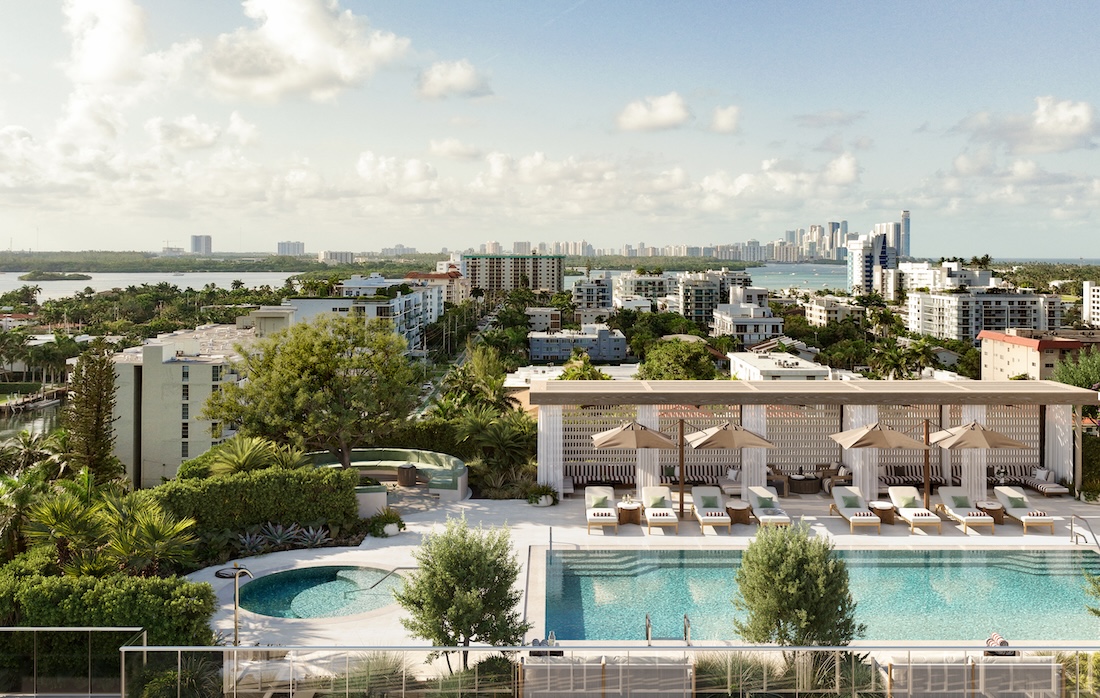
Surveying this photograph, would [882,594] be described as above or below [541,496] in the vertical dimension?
below

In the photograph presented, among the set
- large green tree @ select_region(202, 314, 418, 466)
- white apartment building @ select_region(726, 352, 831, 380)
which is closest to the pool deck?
large green tree @ select_region(202, 314, 418, 466)

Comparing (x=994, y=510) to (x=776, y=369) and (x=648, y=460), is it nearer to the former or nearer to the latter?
(x=648, y=460)

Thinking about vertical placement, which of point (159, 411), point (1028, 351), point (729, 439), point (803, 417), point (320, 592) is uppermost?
point (803, 417)

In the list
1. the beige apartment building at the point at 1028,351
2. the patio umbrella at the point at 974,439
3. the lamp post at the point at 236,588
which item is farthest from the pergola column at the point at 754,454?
the beige apartment building at the point at 1028,351

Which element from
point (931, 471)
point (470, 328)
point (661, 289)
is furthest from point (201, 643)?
point (661, 289)

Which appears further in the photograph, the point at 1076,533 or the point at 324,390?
the point at 324,390

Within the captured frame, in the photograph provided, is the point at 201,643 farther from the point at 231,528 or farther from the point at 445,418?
the point at 445,418

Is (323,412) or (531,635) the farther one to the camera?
(323,412)

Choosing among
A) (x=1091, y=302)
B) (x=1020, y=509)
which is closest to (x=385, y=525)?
(x=1020, y=509)
